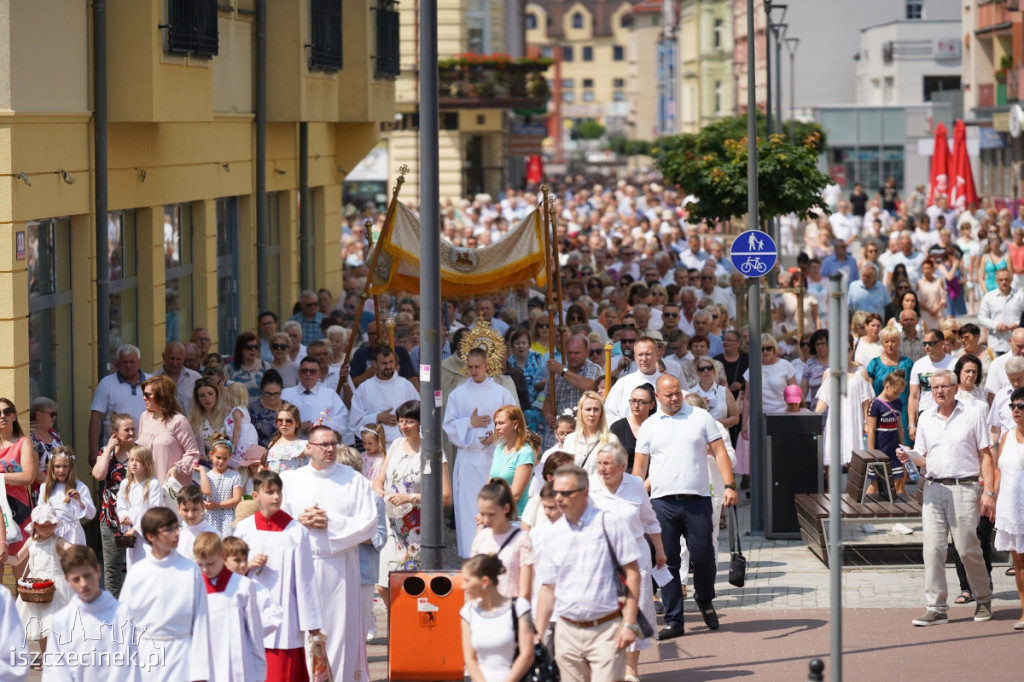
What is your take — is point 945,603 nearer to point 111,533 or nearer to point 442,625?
point 442,625

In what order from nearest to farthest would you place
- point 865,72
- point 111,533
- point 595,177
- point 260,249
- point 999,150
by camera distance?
point 111,533 < point 260,249 < point 999,150 < point 865,72 < point 595,177

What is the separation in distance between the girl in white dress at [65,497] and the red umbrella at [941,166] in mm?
28754

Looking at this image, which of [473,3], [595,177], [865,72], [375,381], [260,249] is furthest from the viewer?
[595,177]

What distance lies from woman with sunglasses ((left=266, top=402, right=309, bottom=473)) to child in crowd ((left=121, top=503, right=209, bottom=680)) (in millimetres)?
3193

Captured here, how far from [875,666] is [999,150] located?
161 feet

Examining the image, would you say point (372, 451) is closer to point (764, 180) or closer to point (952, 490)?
point (952, 490)

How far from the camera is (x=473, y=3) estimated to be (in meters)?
62.9

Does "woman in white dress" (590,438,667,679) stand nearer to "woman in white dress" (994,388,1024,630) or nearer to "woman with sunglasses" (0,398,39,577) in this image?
"woman in white dress" (994,388,1024,630)

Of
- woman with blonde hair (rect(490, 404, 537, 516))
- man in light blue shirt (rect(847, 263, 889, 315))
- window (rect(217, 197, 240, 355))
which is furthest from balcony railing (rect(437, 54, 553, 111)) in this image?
woman with blonde hair (rect(490, 404, 537, 516))

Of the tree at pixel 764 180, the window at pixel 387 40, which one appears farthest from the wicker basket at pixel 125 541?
the window at pixel 387 40

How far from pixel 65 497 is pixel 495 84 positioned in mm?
42820

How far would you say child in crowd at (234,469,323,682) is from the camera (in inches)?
406

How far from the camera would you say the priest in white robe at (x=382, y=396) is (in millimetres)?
15180

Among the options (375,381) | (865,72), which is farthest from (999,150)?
(375,381)
